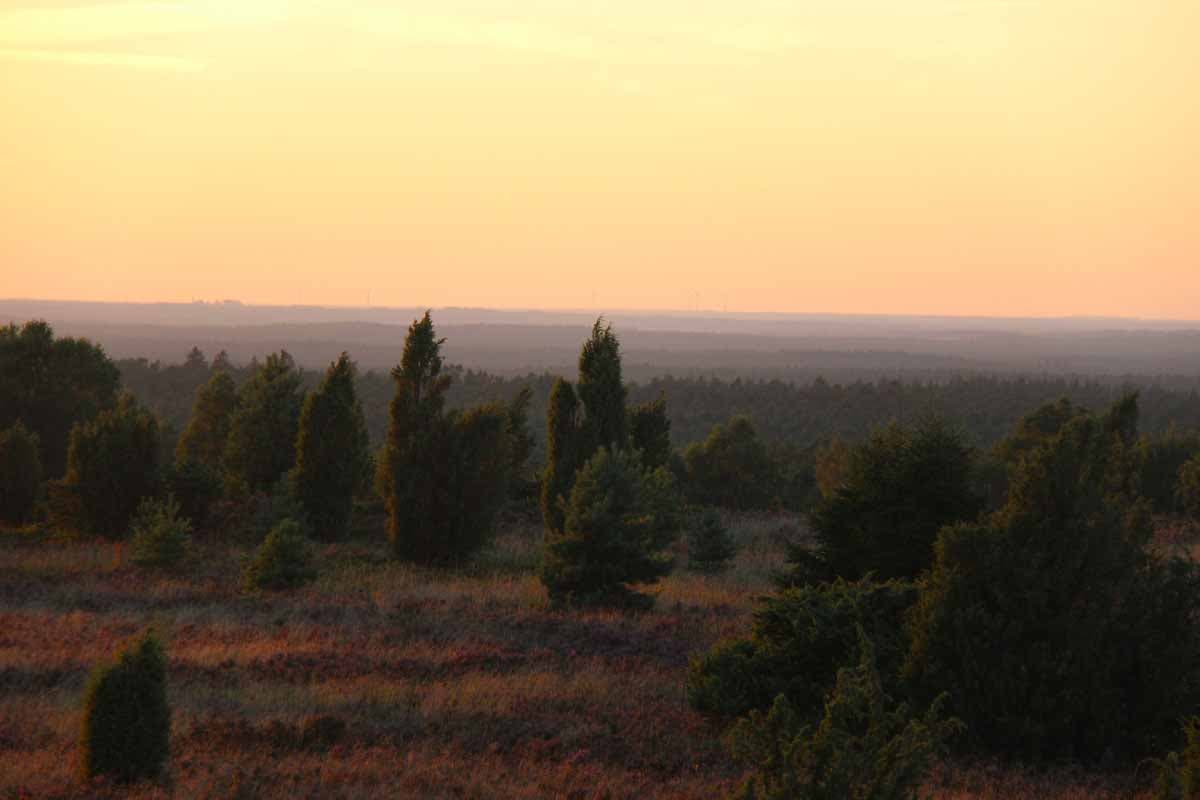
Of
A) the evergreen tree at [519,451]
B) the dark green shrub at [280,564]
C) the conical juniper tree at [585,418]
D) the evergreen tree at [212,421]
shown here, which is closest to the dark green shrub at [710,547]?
the conical juniper tree at [585,418]

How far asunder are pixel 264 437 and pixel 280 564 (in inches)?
506

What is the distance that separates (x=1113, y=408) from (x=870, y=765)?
38.6 metres

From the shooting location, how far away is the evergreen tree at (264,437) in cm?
3762

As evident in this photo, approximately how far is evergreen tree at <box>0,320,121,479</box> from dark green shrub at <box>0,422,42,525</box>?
21.6ft

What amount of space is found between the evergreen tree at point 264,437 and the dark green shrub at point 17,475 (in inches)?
217

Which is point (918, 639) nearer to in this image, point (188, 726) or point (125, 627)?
point (188, 726)

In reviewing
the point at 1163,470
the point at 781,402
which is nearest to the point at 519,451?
the point at 1163,470

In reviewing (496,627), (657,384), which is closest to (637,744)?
(496,627)

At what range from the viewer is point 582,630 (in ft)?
69.7

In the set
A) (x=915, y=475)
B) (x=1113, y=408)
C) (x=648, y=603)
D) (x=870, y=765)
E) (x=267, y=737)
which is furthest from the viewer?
(x=1113, y=408)

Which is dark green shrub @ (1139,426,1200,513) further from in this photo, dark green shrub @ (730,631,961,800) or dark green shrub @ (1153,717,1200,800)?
dark green shrub @ (730,631,961,800)

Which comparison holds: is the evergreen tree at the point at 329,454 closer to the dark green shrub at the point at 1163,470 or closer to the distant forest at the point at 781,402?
the dark green shrub at the point at 1163,470

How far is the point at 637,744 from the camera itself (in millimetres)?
14219

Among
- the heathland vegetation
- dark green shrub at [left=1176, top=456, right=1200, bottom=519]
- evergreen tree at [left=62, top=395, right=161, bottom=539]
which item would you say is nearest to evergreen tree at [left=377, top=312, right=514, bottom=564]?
the heathland vegetation
